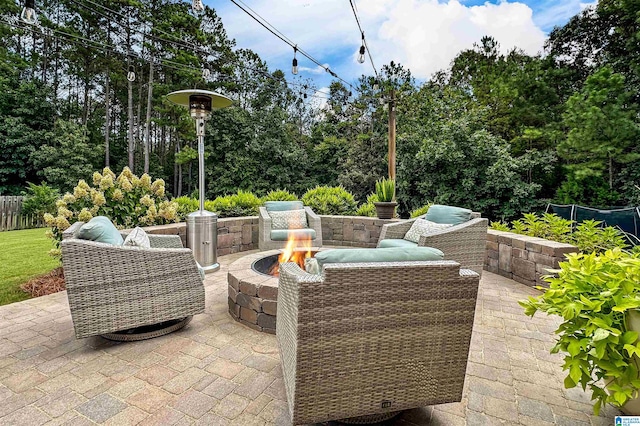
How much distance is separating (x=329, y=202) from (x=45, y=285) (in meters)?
4.19

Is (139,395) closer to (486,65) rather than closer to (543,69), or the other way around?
(543,69)

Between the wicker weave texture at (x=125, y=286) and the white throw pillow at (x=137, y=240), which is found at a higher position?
the white throw pillow at (x=137, y=240)

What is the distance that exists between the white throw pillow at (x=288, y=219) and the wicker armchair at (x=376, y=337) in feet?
11.1

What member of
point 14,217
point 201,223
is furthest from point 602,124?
point 14,217

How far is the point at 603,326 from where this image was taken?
4.50 ft

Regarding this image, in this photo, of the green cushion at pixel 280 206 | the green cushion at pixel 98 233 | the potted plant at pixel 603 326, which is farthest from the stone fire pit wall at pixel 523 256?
the green cushion at pixel 98 233

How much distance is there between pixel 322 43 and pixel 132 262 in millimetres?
5703

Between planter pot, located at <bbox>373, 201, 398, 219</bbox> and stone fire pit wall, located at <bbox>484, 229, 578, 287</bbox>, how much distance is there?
1571 millimetres

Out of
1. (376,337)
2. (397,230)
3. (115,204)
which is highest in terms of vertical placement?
(115,204)

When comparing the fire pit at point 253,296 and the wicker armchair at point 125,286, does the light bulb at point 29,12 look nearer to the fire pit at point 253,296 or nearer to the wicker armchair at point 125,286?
the wicker armchair at point 125,286

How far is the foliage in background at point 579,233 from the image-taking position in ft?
11.2

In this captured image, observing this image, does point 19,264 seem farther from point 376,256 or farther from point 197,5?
point 376,256

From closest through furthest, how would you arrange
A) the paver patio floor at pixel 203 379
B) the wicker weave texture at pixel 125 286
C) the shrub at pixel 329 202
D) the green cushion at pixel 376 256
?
the green cushion at pixel 376 256 < the paver patio floor at pixel 203 379 < the wicker weave texture at pixel 125 286 < the shrub at pixel 329 202

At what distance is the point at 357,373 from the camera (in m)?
1.39
